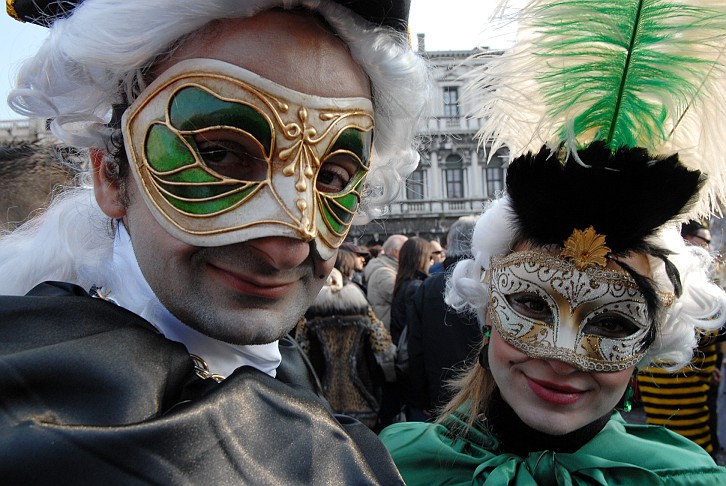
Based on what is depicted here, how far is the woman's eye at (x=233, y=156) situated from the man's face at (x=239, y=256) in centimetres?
14

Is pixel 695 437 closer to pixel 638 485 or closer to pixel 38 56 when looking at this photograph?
pixel 638 485

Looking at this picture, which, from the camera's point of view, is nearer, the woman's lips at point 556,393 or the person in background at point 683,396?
the woman's lips at point 556,393

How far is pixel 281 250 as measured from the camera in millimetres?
1199

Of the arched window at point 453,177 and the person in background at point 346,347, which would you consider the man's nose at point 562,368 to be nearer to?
the person in background at point 346,347

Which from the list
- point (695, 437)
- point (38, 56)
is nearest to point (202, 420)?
point (38, 56)

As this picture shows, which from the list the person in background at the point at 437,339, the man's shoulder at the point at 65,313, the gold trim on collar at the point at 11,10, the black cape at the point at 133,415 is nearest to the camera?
the black cape at the point at 133,415

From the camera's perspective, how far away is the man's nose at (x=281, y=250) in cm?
119

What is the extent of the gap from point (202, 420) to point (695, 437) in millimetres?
3742

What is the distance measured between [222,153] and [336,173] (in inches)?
10.6

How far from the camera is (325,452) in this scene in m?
1.07

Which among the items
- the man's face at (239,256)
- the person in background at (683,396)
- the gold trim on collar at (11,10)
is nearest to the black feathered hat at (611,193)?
the man's face at (239,256)

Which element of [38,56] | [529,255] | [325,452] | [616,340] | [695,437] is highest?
[38,56]

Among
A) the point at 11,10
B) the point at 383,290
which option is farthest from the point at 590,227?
the point at 383,290

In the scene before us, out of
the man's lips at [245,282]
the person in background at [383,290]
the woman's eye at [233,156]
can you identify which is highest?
the woman's eye at [233,156]
